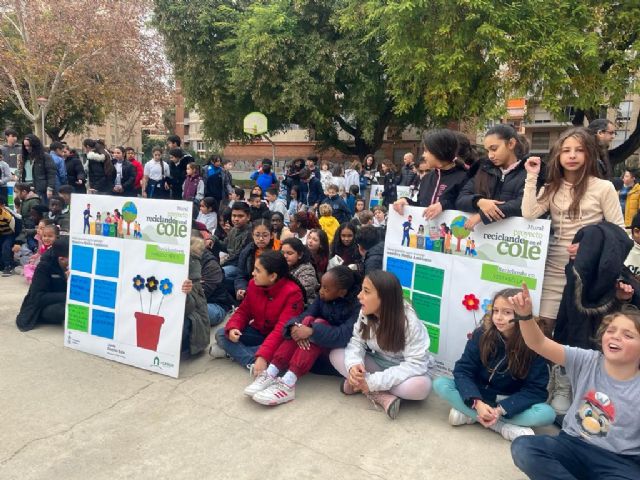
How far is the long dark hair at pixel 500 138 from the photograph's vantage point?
3346mm

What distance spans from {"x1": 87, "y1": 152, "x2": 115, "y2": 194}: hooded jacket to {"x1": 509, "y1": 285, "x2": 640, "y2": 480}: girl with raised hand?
8778 millimetres

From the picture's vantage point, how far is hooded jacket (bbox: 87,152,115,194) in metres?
9.33

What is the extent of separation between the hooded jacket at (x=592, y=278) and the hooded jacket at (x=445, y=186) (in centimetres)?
91

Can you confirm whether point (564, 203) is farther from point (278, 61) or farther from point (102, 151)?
point (278, 61)

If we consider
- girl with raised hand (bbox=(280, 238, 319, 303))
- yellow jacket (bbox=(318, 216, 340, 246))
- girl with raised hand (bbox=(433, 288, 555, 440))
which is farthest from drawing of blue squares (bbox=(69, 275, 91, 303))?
yellow jacket (bbox=(318, 216, 340, 246))

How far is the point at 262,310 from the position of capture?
3.93 m

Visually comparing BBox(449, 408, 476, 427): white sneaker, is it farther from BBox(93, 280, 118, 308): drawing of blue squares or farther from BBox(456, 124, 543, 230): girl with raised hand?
BBox(93, 280, 118, 308): drawing of blue squares

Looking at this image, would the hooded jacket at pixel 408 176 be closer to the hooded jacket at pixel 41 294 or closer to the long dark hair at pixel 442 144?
the long dark hair at pixel 442 144

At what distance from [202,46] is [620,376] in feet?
63.3

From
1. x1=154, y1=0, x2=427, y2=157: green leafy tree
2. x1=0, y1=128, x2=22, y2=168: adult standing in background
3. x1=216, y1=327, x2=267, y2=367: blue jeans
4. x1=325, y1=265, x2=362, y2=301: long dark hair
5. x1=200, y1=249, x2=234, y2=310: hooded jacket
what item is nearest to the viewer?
x1=325, y1=265, x2=362, y2=301: long dark hair

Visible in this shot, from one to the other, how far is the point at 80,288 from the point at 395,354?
2.61 m

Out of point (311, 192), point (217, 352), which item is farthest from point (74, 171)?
point (217, 352)

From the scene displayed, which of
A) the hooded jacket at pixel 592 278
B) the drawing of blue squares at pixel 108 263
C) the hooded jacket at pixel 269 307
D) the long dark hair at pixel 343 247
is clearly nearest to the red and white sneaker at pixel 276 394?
the hooded jacket at pixel 269 307

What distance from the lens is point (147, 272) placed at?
12.6 ft
